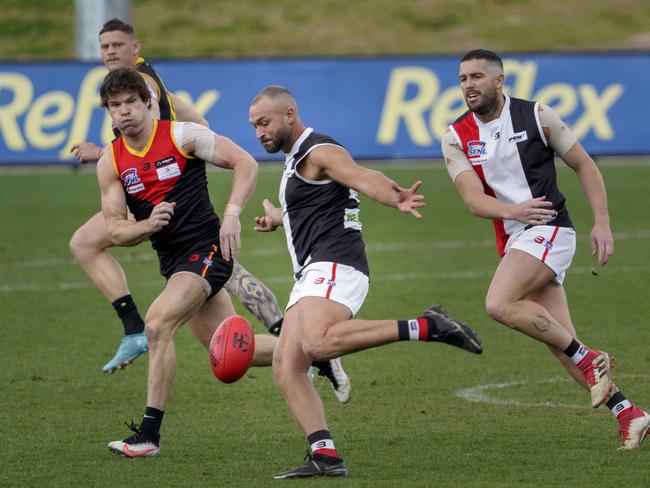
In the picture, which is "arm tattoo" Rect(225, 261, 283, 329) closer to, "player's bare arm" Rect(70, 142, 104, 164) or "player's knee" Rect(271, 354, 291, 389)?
"player's bare arm" Rect(70, 142, 104, 164)

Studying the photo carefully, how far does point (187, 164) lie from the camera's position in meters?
8.12

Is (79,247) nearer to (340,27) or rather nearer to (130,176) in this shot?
(130,176)

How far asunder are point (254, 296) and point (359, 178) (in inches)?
109

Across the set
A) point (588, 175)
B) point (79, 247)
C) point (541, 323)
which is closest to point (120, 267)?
point (79, 247)

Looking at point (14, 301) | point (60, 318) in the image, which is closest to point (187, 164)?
point (60, 318)

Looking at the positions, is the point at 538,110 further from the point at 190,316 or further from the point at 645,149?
the point at 645,149

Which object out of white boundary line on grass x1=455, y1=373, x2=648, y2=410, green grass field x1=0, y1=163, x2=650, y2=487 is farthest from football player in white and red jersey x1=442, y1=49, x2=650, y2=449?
white boundary line on grass x1=455, y1=373, x2=648, y2=410

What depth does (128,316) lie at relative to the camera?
9.77 meters

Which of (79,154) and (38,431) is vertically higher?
(79,154)

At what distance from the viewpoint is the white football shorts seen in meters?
7.20

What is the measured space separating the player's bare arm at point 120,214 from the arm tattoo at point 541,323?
7.15 feet

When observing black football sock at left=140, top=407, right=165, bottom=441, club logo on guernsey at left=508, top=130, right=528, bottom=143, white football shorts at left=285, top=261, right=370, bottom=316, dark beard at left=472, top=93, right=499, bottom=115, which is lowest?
black football sock at left=140, top=407, right=165, bottom=441

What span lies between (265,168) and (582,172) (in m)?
18.5

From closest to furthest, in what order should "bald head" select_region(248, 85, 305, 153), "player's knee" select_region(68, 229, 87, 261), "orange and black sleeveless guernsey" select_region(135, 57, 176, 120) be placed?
1. "bald head" select_region(248, 85, 305, 153)
2. "orange and black sleeveless guernsey" select_region(135, 57, 176, 120)
3. "player's knee" select_region(68, 229, 87, 261)
